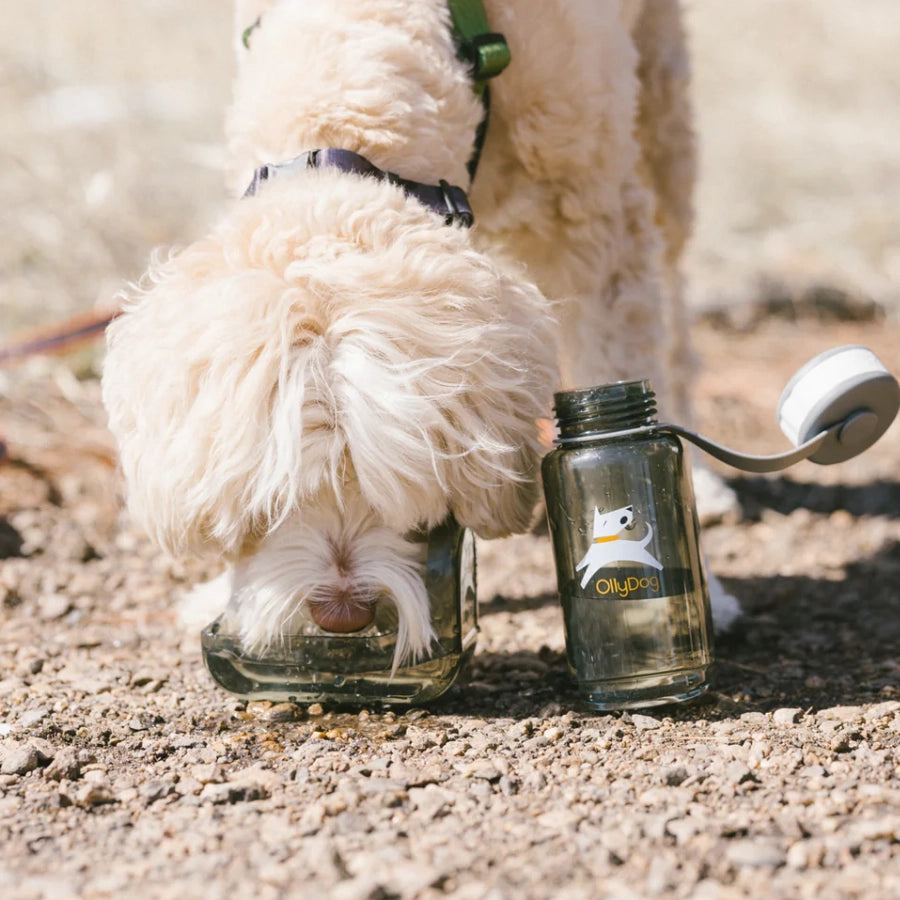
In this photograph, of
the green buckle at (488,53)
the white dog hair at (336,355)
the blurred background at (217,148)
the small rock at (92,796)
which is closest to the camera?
the small rock at (92,796)

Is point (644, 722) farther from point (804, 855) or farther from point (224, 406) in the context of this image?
point (224, 406)

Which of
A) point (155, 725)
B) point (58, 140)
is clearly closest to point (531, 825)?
point (155, 725)

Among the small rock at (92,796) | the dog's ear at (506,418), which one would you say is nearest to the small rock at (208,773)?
the small rock at (92,796)

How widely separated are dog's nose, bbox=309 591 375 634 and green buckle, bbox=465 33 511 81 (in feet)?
4.68

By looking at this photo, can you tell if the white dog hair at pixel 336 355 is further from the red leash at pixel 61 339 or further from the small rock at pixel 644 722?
the red leash at pixel 61 339

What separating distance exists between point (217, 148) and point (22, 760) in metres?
2.73

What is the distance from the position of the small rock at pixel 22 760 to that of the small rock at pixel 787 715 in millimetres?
1375

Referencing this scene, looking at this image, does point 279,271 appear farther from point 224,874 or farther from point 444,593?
point 224,874

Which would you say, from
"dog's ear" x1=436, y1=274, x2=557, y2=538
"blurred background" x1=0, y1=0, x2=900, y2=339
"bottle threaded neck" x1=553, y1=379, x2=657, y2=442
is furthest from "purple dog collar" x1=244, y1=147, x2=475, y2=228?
"blurred background" x1=0, y1=0, x2=900, y2=339

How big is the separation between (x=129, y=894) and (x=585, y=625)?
103 centimetres

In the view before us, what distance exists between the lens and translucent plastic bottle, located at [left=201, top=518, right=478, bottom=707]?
2158 mm

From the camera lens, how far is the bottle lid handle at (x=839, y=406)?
211cm

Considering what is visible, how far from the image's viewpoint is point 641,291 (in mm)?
3285

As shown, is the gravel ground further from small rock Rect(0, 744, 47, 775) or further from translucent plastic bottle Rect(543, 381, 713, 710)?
translucent plastic bottle Rect(543, 381, 713, 710)
